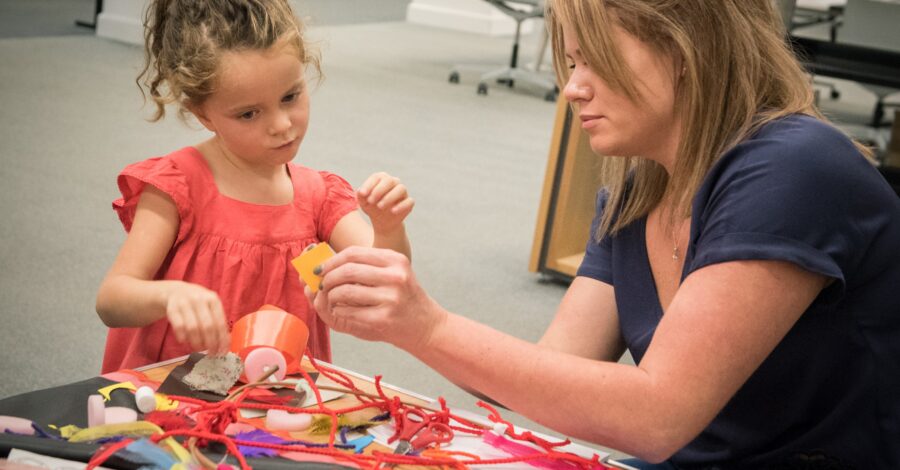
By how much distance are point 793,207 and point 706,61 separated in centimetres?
20

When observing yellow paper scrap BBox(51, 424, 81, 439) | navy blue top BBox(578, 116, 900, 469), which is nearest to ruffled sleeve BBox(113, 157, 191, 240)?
yellow paper scrap BBox(51, 424, 81, 439)

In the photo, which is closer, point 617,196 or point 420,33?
point 617,196

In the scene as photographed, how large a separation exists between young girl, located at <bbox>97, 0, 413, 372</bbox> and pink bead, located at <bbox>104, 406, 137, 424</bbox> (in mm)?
363

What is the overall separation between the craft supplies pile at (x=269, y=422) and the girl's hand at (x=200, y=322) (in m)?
0.02

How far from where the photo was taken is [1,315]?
255 centimetres

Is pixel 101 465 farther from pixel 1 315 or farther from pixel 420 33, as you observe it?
pixel 420 33

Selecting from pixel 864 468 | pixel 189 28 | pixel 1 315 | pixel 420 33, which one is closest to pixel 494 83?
pixel 420 33

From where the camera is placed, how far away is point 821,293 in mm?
1065

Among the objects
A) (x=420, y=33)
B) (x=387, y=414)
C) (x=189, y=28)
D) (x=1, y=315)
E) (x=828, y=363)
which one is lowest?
(x=420, y=33)

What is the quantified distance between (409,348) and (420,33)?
25.3 feet

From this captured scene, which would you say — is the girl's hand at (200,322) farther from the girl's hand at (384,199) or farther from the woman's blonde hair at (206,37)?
the woman's blonde hair at (206,37)

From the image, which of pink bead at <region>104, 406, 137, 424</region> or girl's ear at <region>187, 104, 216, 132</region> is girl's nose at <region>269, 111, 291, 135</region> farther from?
pink bead at <region>104, 406, 137, 424</region>

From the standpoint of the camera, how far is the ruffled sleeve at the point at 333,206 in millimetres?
1585

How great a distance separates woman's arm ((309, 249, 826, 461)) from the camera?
99 cm
